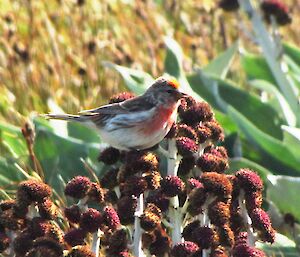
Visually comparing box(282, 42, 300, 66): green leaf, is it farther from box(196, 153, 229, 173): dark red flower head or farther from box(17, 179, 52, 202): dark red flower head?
box(17, 179, 52, 202): dark red flower head

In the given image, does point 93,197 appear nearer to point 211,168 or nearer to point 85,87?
point 211,168

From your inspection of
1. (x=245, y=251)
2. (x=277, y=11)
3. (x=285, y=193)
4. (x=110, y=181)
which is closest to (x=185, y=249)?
(x=245, y=251)

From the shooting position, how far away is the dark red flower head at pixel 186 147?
275 cm

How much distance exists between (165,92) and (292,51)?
86.7 inches

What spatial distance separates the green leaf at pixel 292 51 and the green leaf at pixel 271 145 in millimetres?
1132

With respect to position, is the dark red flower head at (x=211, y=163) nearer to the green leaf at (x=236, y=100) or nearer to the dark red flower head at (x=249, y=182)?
the dark red flower head at (x=249, y=182)

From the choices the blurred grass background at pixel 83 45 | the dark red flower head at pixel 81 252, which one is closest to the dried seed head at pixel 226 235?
the dark red flower head at pixel 81 252

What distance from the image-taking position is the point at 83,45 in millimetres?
5781

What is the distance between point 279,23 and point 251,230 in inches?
99.9

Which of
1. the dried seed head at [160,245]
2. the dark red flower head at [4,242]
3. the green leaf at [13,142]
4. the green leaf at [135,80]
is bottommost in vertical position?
the green leaf at [13,142]

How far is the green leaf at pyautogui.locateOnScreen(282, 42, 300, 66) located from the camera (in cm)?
522

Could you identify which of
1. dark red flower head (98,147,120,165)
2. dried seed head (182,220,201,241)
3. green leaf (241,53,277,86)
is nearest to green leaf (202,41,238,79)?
green leaf (241,53,277,86)

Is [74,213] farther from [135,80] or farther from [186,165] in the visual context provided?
[135,80]

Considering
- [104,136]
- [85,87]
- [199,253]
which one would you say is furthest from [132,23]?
[199,253]
